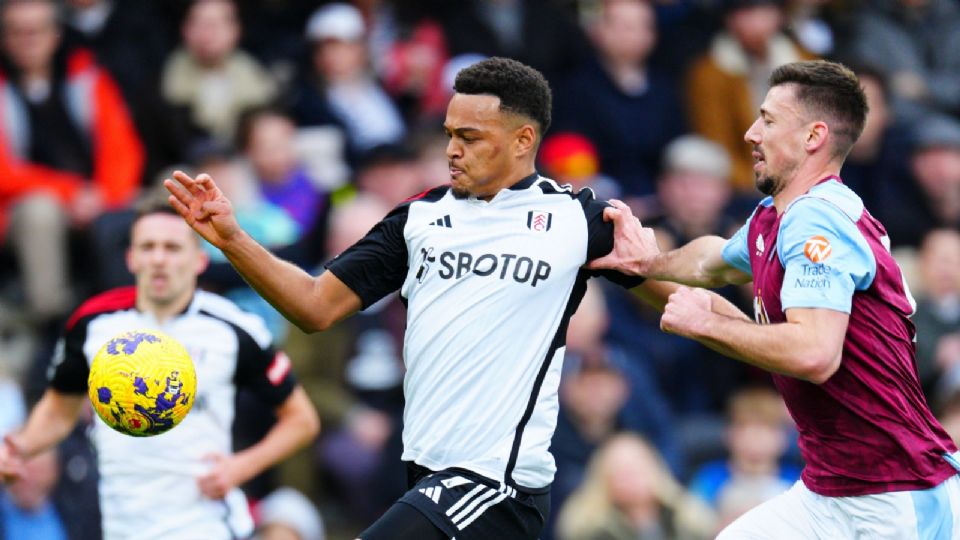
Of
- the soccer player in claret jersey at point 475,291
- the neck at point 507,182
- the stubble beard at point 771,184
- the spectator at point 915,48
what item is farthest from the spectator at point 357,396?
the spectator at point 915,48

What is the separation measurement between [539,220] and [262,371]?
2128mm

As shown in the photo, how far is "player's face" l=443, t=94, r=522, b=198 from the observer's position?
7.09 meters

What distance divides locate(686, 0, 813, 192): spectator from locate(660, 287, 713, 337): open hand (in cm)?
729

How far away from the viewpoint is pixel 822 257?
6.42 metres

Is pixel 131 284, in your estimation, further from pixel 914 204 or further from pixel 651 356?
pixel 914 204

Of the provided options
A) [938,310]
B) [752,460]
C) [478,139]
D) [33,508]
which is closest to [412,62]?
[752,460]

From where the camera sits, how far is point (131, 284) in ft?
36.4

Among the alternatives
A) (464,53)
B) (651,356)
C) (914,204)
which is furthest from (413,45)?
(914,204)

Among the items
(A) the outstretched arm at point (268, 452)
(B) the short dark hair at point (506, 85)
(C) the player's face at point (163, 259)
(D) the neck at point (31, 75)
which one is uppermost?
(B) the short dark hair at point (506, 85)

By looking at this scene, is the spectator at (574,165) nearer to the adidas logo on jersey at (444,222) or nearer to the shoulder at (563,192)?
the shoulder at (563,192)

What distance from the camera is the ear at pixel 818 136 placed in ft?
22.5

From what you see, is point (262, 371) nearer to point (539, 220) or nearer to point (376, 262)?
→ point (376, 262)

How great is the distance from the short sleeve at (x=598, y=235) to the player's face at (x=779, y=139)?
74 centimetres

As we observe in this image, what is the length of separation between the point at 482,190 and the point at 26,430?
2.95 meters
